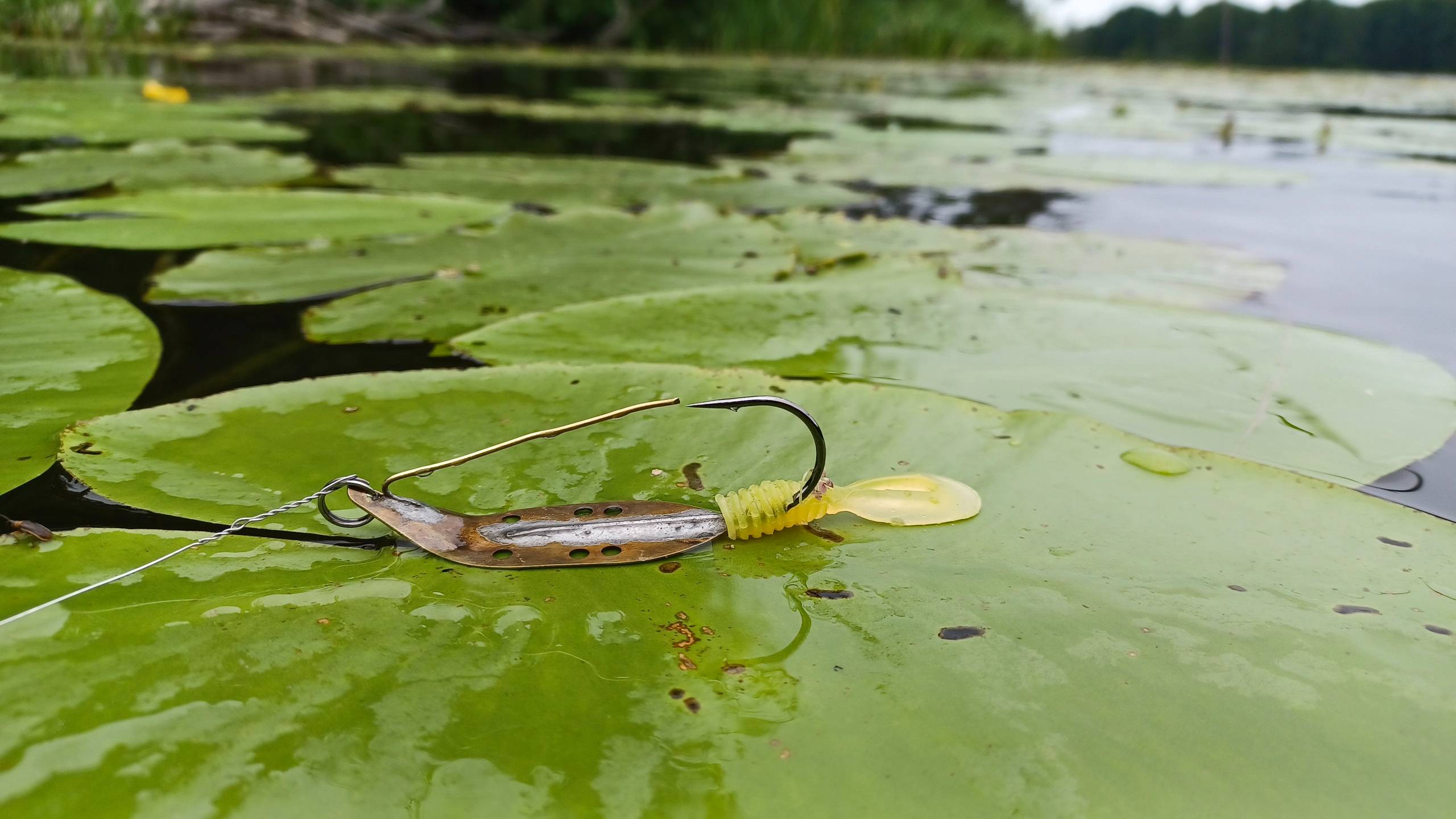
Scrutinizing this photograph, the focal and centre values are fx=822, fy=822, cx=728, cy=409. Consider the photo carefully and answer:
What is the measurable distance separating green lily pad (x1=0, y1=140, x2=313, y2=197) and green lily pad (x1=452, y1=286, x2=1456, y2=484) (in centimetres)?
170

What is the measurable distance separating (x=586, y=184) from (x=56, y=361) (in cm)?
183

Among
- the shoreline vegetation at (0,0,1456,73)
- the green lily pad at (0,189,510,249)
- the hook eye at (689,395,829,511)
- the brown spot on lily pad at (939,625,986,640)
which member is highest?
the shoreline vegetation at (0,0,1456,73)

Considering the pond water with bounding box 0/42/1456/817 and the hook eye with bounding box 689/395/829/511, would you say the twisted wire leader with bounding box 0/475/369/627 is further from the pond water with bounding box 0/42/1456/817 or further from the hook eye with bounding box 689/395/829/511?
the hook eye with bounding box 689/395/829/511

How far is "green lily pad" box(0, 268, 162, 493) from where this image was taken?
96 centimetres

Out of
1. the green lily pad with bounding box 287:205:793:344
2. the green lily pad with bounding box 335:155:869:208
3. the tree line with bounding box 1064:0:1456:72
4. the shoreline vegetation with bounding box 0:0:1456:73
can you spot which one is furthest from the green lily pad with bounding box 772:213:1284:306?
the tree line with bounding box 1064:0:1456:72

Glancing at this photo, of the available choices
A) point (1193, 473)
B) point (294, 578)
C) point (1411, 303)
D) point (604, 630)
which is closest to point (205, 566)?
point (294, 578)

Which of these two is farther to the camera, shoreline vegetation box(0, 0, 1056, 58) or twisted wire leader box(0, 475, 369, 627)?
shoreline vegetation box(0, 0, 1056, 58)

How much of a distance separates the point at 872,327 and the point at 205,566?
1.08 metres

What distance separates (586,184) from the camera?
2.79 meters

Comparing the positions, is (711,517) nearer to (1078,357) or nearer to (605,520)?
(605,520)

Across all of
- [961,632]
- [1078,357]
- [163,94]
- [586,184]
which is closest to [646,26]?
[163,94]

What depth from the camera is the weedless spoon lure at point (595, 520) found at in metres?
0.78

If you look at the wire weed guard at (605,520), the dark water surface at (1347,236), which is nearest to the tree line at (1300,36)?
the dark water surface at (1347,236)

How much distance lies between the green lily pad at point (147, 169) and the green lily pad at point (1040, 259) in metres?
1.66
